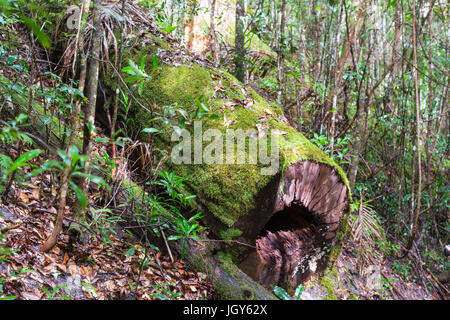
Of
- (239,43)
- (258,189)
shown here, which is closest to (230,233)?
(258,189)

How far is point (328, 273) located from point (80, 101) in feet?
10.4

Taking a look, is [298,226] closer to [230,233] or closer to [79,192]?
[230,233]

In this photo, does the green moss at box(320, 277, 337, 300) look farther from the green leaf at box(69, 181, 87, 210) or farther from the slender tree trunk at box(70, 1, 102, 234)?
the green leaf at box(69, 181, 87, 210)

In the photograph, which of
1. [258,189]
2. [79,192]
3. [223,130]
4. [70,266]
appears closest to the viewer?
[79,192]

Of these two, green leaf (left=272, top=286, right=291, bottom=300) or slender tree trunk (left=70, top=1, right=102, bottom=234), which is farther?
green leaf (left=272, top=286, right=291, bottom=300)

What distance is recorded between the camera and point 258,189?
2.69 metres

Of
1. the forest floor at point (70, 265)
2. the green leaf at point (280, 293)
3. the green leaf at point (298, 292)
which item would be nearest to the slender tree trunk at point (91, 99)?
the forest floor at point (70, 265)

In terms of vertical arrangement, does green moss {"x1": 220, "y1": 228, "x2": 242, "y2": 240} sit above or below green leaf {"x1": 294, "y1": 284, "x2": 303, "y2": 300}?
above

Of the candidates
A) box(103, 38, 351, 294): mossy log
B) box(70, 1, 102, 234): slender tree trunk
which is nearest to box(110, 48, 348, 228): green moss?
box(103, 38, 351, 294): mossy log

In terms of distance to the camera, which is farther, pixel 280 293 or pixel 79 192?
pixel 280 293

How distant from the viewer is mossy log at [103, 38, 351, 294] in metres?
2.71

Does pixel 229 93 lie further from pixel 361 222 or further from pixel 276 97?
pixel 276 97

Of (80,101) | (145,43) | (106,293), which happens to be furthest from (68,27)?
(106,293)
